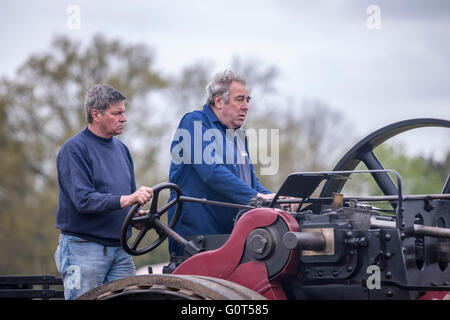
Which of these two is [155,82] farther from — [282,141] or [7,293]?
[7,293]

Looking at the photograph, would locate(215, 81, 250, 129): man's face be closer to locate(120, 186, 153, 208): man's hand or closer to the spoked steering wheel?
the spoked steering wheel

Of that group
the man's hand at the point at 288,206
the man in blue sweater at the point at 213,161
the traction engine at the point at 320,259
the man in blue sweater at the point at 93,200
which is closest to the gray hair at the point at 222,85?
the man in blue sweater at the point at 213,161

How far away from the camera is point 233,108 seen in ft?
17.5

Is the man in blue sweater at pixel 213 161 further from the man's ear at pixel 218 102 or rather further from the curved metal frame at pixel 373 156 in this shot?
the curved metal frame at pixel 373 156

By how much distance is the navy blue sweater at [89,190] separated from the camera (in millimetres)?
4566

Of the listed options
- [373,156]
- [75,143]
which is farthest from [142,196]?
[373,156]

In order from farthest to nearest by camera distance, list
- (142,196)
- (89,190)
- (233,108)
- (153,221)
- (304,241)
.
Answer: (233,108), (89,190), (153,221), (142,196), (304,241)

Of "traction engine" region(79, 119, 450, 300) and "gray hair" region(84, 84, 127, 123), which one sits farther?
"gray hair" region(84, 84, 127, 123)

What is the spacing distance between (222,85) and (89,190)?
1.41m

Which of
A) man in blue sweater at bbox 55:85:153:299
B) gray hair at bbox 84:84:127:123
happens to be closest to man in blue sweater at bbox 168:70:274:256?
man in blue sweater at bbox 55:85:153:299

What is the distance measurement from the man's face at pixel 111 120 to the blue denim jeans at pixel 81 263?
824 millimetres

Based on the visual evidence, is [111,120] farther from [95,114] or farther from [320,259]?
[320,259]

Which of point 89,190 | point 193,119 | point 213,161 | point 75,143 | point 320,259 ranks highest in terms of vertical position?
point 193,119

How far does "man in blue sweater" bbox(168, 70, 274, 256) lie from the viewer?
4793mm
